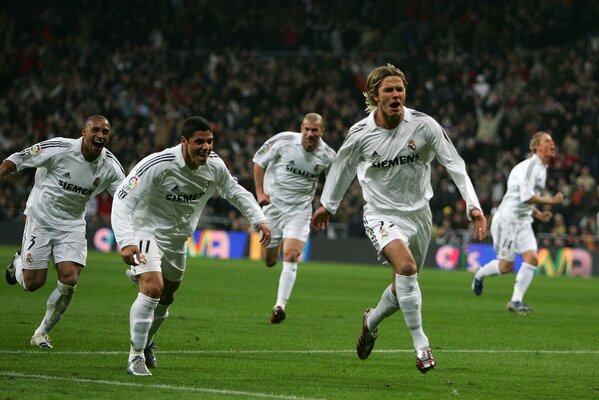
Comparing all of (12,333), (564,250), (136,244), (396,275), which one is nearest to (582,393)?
(396,275)

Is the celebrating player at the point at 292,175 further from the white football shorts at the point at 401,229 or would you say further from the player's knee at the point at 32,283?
the white football shorts at the point at 401,229

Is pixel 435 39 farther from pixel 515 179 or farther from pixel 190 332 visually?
pixel 190 332

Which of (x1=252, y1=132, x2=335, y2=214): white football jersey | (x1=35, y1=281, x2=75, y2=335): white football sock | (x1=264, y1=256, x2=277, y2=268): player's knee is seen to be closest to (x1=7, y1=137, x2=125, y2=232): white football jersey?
(x1=35, y1=281, x2=75, y2=335): white football sock

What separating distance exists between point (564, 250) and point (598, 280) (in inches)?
80.8

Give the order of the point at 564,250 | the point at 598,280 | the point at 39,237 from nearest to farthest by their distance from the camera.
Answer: the point at 39,237
the point at 598,280
the point at 564,250

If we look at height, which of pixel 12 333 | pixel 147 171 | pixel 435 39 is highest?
pixel 435 39

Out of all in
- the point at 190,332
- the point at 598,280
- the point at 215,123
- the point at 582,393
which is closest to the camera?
the point at 582,393

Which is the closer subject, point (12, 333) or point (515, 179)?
point (12, 333)

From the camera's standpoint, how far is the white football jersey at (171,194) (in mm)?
9430

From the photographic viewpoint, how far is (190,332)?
13086mm

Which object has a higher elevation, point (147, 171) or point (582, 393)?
point (147, 171)

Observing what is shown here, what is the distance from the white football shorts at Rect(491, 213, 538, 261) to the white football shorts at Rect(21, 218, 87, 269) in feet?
27.4

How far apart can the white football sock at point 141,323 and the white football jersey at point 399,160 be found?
6.83 feet

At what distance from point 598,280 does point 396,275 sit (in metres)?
18.5
